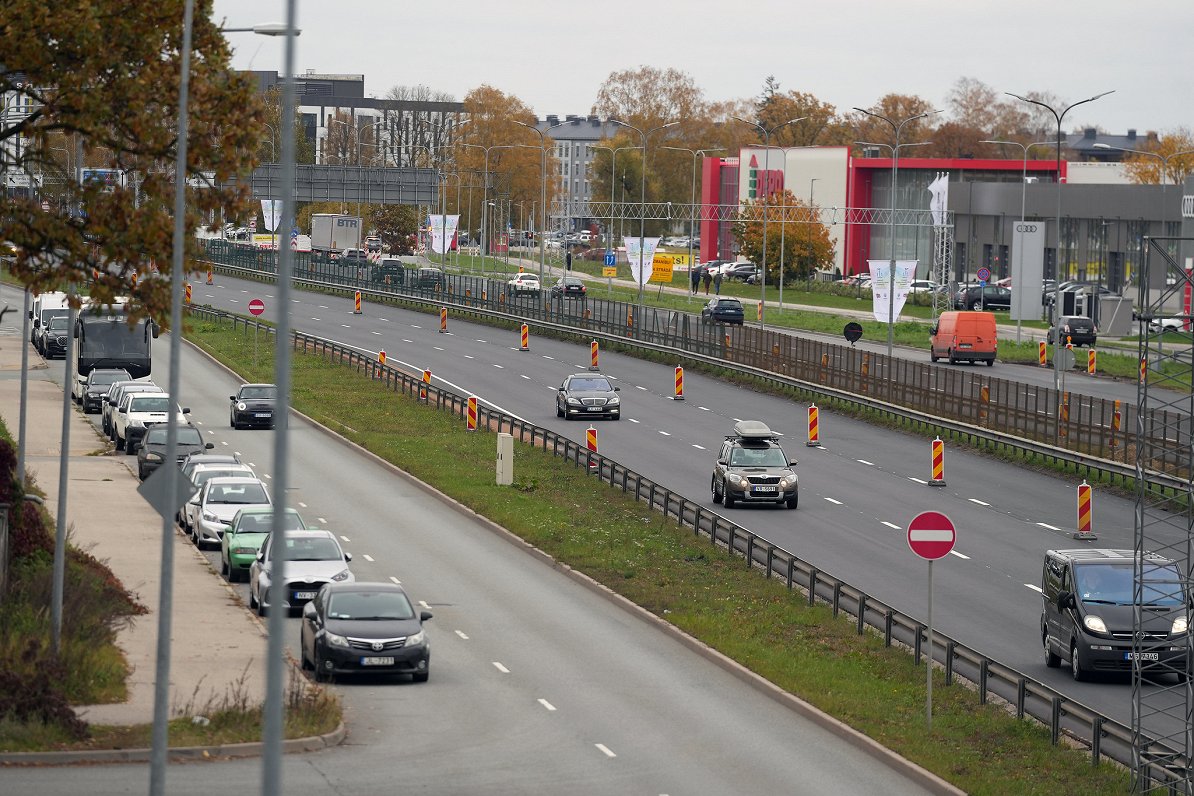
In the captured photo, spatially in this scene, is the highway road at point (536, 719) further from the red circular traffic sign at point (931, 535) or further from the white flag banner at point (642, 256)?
the white flag banner at point (642, 256)

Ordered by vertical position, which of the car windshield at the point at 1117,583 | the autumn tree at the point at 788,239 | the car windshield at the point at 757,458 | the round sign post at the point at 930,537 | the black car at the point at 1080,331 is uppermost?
the autumn tree at the point at 788,239

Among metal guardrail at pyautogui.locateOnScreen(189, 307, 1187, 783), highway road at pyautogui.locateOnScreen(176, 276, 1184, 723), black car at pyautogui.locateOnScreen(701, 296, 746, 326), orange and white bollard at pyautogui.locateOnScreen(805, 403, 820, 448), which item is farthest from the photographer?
black car at pyautogui.locateOnScreen(701, 296, 746, 326)

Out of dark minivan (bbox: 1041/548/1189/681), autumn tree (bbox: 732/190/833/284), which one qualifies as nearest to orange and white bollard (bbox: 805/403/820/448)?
dark minivan (bbox: 1041/548/1189/681)

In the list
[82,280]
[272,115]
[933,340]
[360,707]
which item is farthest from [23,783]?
[272,115]

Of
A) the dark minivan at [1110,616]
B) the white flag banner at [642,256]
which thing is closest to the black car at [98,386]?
the white flag banner at [642,256]

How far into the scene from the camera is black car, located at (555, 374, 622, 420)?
5525 centimetres

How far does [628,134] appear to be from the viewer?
179 meters

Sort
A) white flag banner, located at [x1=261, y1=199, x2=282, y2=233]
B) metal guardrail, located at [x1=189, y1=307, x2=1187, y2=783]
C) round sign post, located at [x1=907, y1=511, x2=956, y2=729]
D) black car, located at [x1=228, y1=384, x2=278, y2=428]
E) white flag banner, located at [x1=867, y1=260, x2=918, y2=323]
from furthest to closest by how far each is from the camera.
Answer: white flag banner, located at [x1=261, y1=199, x2=282, y2=233], white flag banner, located at [x1=867, y1=260, x2=918, y2=323], black car, located at [x1=228, y1=384, x2=278, y2=428], round sign post, located at [x1=907, y1=511, x2=956, y2=729], metal guardrail, located at [x1=189, y1=307, x2=1187, y2=783]

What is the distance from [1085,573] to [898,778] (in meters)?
6.77

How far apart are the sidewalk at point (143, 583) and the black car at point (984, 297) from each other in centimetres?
5796

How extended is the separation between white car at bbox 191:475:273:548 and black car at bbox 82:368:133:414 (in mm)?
21349

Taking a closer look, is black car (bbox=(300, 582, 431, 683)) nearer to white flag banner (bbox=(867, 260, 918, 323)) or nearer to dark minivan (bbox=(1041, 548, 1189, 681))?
dark minivan (bbox=(1041, 548, 1189, 681))

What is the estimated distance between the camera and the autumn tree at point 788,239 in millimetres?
114312

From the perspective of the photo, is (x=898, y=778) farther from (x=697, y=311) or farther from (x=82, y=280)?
(x=697, y=311)
